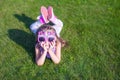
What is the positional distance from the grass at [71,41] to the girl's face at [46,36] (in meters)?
0.63

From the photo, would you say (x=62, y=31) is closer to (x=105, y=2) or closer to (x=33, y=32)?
(x=33, y=32)

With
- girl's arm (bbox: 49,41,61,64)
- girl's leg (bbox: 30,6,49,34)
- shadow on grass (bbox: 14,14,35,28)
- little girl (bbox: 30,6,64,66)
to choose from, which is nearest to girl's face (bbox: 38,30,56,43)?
little girl (bbox: 30,6,64,66)

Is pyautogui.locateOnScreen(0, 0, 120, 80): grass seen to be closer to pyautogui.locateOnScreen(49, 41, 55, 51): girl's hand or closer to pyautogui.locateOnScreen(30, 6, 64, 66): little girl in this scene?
pyautogui.locateOnScreen(30, 6, 64, 66): little girl

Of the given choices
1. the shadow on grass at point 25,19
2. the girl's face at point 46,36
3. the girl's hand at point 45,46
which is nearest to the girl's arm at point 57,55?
the girl's hand at point 45,46

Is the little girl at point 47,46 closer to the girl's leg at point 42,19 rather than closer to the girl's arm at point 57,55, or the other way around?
the girl's arm at point 57,55

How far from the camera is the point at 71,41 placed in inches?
286

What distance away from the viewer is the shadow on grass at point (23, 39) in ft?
23.2

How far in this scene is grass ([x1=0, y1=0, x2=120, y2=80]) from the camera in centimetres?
629

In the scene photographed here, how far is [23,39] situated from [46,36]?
1.29m

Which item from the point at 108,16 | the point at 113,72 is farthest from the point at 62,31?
the point at 113,72

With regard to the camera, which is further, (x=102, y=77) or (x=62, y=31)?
(x=62, y=31)

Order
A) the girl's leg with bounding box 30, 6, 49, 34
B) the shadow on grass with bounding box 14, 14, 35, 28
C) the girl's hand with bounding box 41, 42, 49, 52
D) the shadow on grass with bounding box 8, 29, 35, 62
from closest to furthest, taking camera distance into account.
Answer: the girl's hand with bounding box 41, 42, 49, 52, the shadow on grass with bounding box 8, 29, 35, 62, the girl's leg with bounding box 30, 6, 49, 34, the shadow on grass with bounding box 14, 14, 35, 28

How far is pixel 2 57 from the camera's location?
681 cm

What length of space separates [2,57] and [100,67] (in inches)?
105
